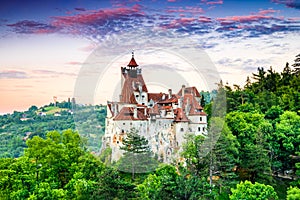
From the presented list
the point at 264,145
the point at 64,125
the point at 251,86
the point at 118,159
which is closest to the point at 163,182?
the point at 118,159

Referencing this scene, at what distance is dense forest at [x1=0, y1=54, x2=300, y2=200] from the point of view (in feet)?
58.3

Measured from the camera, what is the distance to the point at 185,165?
2255 centimetres

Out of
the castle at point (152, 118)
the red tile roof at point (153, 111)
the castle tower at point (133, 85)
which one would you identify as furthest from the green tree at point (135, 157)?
the castle tower at point (133, 85)

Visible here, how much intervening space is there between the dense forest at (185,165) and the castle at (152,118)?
78 centimetres

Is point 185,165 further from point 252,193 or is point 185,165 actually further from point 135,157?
point 252,193

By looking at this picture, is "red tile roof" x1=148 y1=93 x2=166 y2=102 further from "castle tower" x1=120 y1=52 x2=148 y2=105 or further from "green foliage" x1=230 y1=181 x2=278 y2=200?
"green foliage" x1=230 y1=181 x2=278 y2=200

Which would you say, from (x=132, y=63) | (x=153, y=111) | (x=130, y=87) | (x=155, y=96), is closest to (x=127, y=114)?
(x=153, y=111)

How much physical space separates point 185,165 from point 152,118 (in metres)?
3.60

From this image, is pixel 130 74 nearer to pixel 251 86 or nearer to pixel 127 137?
pixel 127 137

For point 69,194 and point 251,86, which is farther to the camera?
point 251,86

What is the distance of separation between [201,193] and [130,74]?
9.58 metres

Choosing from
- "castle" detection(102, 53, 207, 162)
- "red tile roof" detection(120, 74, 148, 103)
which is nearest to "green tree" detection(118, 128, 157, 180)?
"castle" detection(102, 53, 207, 162)

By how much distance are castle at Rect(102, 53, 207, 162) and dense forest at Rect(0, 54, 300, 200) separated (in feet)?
2.55

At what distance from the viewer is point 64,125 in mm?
48406
